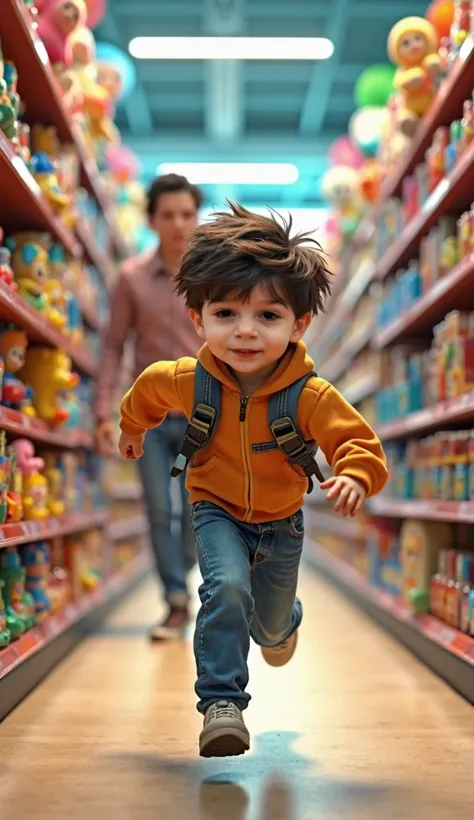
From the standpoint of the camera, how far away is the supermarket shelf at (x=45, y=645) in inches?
106

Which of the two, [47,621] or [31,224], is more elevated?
[31,224]

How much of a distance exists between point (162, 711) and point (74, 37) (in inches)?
126

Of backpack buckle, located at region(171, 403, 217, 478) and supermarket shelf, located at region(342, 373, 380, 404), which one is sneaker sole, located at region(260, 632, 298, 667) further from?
supermarket shelf, located at region(342, 373, 380, 404)

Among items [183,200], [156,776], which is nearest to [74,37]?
[183,200]

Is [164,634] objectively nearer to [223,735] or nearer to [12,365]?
[12,365]

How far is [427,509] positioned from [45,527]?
1.32 m

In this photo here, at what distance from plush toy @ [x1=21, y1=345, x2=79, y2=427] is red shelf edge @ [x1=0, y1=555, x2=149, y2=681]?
0.67 meters

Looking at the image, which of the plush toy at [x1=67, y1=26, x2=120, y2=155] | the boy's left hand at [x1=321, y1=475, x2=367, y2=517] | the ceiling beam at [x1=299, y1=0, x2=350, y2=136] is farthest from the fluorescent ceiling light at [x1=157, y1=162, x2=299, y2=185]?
the boy's left hand at [x1=321, y1=475, x2=367, y2=517]

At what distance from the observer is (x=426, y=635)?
3.56m

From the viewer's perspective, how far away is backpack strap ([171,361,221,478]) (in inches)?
88.0

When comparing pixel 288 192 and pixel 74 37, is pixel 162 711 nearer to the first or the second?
pixel 74 37

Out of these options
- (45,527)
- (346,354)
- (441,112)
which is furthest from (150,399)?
(346,354)

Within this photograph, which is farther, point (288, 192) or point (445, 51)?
point (288, 192)

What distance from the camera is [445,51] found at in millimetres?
3967
